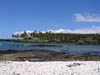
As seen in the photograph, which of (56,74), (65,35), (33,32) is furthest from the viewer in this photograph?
(65,35)

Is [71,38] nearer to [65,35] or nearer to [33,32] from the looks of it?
[65,35]

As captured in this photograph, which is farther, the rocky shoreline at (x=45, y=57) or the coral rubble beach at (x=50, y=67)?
the rocky shoreline at (x=45, y=57)

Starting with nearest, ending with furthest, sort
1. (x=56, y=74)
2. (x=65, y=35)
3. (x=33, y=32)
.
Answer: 1. (x=56, y=74)
2. (x=33, y=32)
3. (x=65, y=35)

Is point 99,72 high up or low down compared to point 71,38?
up

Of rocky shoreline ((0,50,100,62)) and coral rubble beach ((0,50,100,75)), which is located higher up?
Answer: coral rubble beach ((0,50,100,75))

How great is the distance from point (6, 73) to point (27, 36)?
162m

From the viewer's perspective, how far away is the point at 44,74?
11.0 meters

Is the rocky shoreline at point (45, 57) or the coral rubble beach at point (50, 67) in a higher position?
the coral rubble beach at point (50, 67)

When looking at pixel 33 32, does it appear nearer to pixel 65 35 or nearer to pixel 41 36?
pixel 41 36

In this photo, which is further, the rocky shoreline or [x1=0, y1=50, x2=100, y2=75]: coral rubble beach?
the rocky shoreline

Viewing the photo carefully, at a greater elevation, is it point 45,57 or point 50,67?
Answer: point 50,67

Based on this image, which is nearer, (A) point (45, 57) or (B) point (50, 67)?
(B) point (50, 67)

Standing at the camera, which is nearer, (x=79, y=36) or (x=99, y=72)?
(x=99, y=72)

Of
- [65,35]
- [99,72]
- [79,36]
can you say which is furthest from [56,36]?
[99,72]
